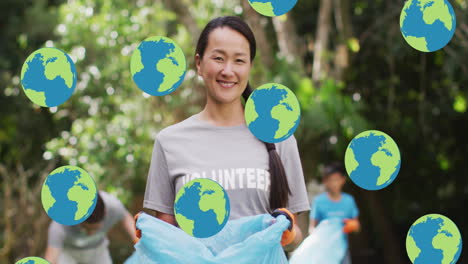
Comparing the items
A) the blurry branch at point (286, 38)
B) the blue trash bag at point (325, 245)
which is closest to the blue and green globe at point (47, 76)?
the blue trash bag at point (325, 245)

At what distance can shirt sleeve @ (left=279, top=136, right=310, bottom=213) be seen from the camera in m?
1.82

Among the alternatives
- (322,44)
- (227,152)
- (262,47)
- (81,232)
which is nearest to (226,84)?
(227,152)

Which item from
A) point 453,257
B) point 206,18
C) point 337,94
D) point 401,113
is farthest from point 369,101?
point 453,257

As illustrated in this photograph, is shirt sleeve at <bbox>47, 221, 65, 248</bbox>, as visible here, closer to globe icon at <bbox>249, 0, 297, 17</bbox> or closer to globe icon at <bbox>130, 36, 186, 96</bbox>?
globe icon at <bbox>130, 36, 186, 96</bbox>

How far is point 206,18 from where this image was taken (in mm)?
5590

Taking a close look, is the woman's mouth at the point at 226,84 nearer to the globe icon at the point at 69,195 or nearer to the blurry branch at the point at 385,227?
the globe icon at the point at 69,195

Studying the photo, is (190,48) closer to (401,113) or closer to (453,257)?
(401,113)

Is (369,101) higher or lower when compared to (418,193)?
higher

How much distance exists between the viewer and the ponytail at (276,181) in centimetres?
176

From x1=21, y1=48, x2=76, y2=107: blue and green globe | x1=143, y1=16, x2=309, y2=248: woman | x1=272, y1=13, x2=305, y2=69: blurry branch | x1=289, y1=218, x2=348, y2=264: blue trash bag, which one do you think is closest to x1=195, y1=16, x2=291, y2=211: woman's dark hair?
x1=143, y1=16, x2=309, y2=248: woman

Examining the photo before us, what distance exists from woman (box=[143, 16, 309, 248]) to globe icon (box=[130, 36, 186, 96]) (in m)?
0.07

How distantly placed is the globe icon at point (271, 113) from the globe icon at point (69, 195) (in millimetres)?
454

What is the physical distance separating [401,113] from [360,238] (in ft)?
7.61

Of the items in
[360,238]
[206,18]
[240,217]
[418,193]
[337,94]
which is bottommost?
[360,238]
